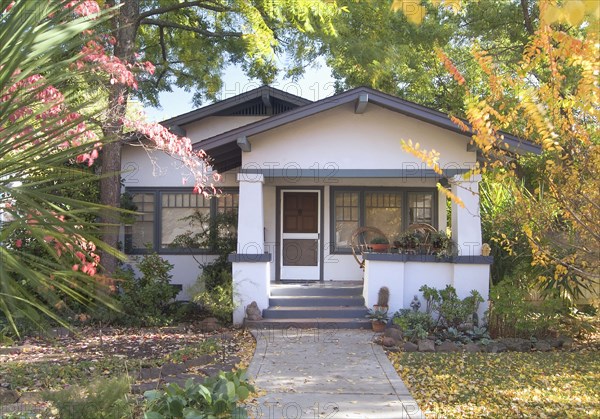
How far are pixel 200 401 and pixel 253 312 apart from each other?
5.69 metres

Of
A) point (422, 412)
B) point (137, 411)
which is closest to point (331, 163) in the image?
point (422, 412)

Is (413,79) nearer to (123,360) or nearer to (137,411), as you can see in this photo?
(123,360)

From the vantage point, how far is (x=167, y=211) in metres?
13.2

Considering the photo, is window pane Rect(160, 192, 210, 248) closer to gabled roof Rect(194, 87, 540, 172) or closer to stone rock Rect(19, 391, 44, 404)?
gabled roof Rect(194, 87, 540, 172)

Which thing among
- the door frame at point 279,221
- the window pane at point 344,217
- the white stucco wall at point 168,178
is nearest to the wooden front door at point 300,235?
the door frame at point 279,221

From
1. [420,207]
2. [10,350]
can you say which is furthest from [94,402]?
[420,207]

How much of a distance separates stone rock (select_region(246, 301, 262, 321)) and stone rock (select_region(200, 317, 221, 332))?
0.64 meters

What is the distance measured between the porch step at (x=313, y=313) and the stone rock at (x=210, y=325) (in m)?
0.92

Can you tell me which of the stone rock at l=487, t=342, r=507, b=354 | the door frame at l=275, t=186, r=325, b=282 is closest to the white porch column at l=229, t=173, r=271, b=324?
the door frame at l=275, t=186, r=325, b=282

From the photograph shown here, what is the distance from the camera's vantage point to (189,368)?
7.30m

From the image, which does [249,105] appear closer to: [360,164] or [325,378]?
[360,164]

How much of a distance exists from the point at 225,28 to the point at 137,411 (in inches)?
488

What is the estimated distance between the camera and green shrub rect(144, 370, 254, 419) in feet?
Result: 13.9

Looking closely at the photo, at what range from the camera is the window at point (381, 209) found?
42.3 feet
